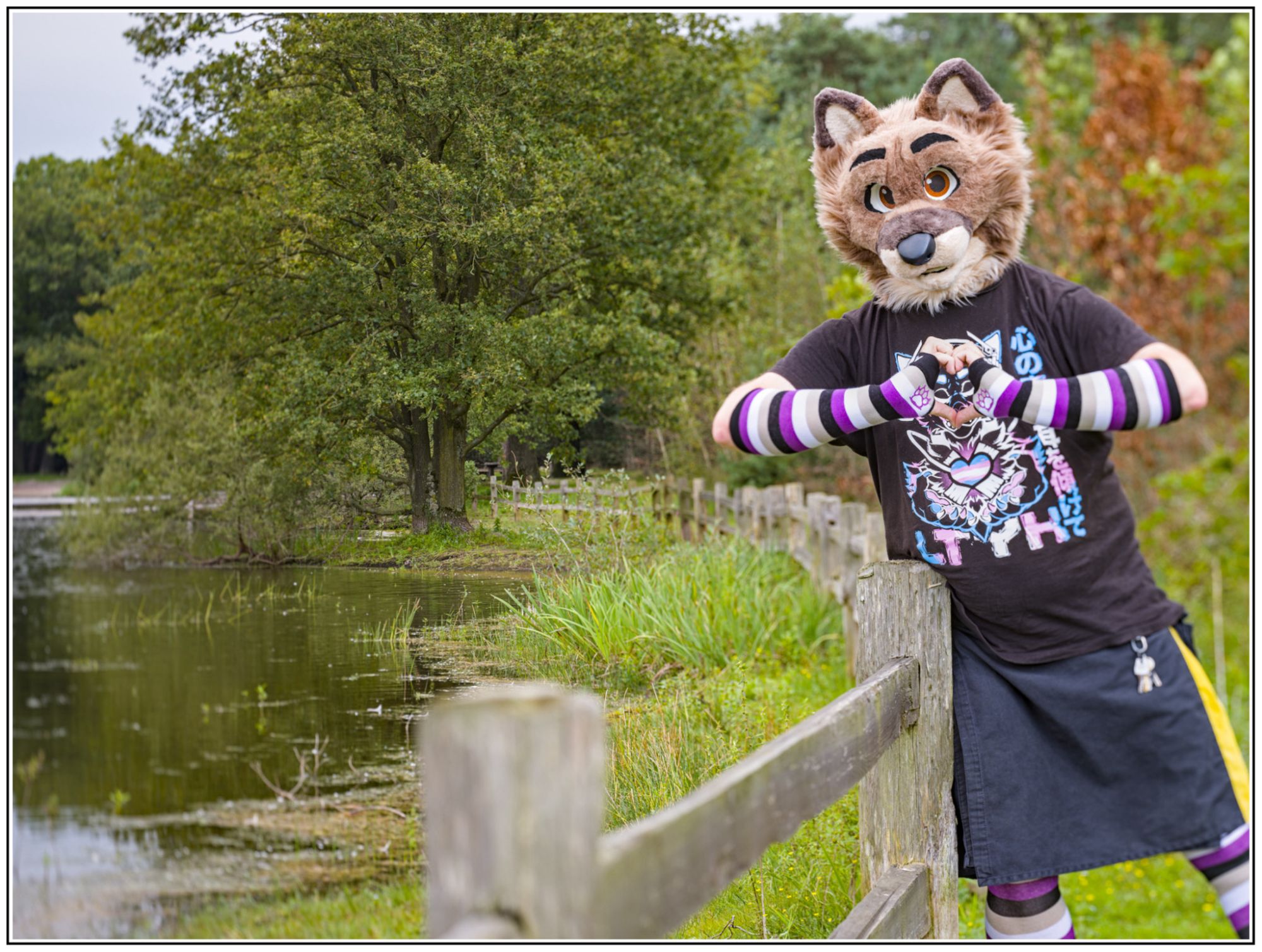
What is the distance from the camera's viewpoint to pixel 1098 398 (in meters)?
1.51

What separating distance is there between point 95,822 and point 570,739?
4.81 feet

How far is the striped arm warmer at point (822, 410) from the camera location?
159 centimetres

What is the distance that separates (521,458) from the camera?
6.73 ft

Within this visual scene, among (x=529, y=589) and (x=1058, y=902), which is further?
(x=529, y=589)

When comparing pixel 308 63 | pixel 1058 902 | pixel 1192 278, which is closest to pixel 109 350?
pixel 308 63

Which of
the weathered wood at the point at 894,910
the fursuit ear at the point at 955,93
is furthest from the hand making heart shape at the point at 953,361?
the weathered wood at the point at 894,910

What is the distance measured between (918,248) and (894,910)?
36.9 inches

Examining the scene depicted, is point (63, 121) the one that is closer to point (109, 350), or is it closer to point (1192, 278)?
point (109, 350)

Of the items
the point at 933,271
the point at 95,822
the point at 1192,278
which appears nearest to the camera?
the point at 933,271

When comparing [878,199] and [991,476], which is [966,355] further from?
[878,199]

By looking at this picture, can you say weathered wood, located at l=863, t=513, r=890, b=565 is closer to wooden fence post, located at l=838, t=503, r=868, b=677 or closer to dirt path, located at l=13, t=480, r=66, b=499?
wooden fence post, located at l=838, t=503, r=868, b=677

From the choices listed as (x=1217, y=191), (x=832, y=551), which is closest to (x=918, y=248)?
(x=832, y=551)
